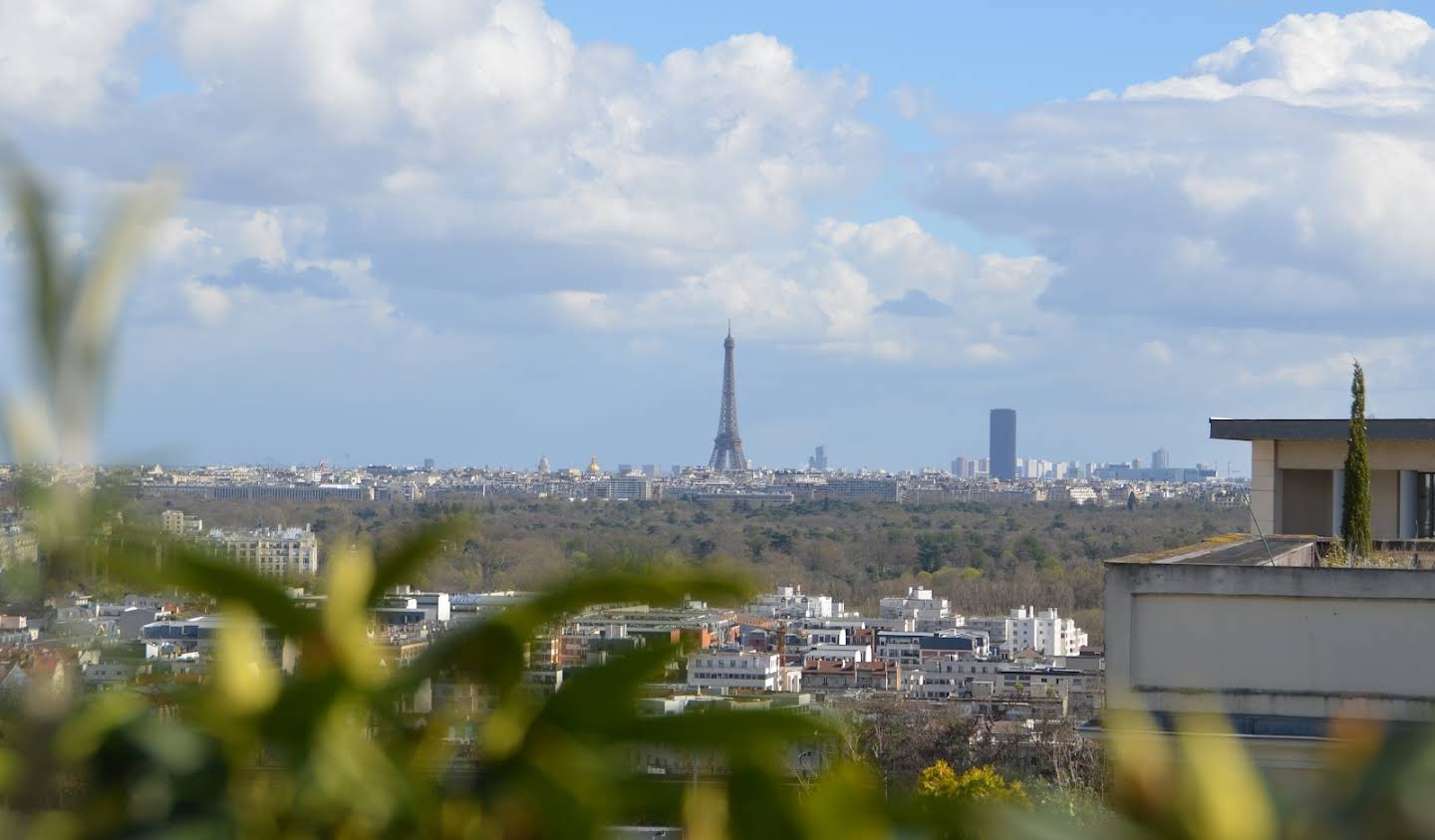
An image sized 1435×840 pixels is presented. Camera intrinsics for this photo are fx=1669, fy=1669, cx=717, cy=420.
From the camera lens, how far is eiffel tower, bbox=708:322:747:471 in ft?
454

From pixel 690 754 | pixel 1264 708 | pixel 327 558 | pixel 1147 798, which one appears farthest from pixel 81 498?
pixel 1264 708

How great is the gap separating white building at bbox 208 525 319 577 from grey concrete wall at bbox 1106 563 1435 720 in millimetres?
8850

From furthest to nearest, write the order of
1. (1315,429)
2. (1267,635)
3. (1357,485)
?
(1315,429)
(1357,485)
(1267,635)

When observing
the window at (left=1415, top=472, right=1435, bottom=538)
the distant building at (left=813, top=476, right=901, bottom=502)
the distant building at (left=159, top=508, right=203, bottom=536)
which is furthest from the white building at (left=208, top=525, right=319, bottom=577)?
the distant building at (left=813, top=476, right=901, bottom=502)

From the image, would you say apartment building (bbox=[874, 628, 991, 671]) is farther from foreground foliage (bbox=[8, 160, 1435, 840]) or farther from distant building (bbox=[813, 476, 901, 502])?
distant building (bbox=[813, 476, 901, 502])

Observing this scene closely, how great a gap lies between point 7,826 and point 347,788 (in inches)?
5.0

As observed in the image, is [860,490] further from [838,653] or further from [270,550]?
[270,550]

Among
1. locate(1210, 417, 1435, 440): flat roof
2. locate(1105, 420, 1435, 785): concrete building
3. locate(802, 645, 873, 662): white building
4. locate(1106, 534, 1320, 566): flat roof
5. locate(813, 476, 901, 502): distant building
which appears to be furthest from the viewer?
locate(813, 476, 901, 502): distant building

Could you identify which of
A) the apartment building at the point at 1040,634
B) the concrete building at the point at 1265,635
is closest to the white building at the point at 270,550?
the concrete building at the point at 1265,635

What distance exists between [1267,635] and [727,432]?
132 metres

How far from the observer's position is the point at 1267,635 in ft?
31.1

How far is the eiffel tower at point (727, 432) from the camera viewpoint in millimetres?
138400

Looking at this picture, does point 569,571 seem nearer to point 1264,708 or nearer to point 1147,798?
point 1147,798

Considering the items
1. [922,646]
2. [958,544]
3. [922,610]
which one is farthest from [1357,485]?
[958,544]
